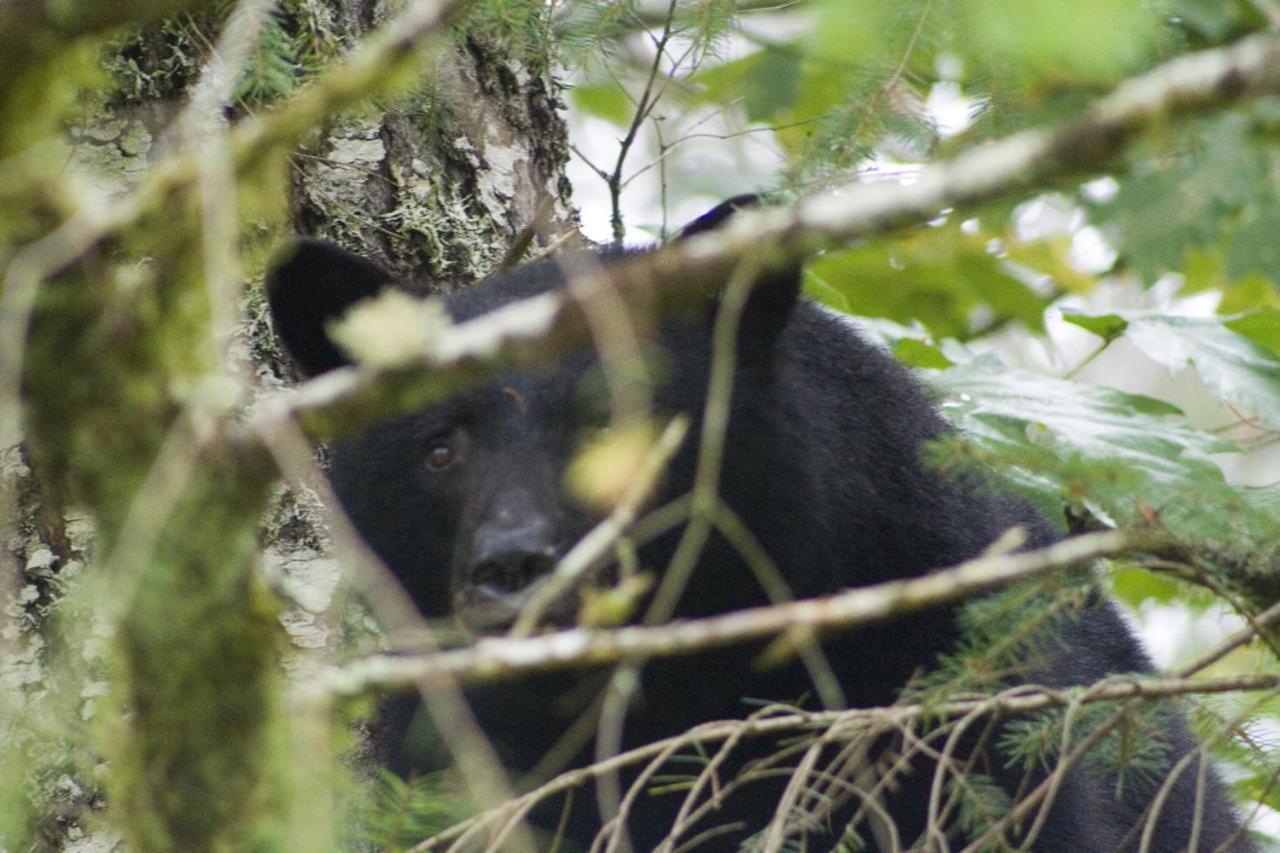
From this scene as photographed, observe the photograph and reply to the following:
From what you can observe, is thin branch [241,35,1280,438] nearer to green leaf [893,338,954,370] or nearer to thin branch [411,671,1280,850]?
thin branch [411,671,1280,850]

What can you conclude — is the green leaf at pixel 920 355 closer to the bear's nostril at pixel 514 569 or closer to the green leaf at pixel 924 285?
the green leaf at pixel 924 285

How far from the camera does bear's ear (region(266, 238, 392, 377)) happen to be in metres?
3.54

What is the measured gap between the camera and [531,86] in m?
4.35

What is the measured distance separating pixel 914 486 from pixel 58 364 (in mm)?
2487

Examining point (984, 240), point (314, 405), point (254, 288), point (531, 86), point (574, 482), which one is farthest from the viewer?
point (984, 240)

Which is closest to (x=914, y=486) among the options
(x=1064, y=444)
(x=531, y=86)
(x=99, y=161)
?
(x=1064, y=444)

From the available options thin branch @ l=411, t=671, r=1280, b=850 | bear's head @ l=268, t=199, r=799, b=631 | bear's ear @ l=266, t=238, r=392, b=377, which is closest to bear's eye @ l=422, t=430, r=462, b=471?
bear's head @ l=268, t=199, r=799, b=631

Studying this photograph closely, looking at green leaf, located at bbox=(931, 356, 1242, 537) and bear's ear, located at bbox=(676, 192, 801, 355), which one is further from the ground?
bear's ear, located at bbox=(676, 192, 801, 355)

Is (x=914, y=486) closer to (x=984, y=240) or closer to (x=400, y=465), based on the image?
(x=400, y=465)

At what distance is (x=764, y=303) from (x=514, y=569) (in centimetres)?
102

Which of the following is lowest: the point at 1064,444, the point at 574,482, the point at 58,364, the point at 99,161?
the point at 1064,444

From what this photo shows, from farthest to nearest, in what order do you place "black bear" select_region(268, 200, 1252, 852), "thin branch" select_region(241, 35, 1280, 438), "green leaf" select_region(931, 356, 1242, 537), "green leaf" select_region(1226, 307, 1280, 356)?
"green leaf" select_region(1226, 307, 1280, 356) < "black bear" select_region(268, 200, 1252, 852) < "green leaf" select_region(931, 356, 1242, 537) < "thin branch" select_region(241, 35, 1280, 438)

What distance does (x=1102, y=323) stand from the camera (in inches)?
156

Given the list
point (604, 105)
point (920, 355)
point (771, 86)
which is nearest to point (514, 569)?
point (920, 355)
